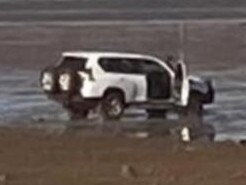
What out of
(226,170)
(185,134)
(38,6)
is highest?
(226,170)

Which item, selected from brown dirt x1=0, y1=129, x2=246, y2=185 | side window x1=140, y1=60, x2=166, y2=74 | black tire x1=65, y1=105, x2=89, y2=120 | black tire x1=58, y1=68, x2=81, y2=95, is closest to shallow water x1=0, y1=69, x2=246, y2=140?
black tire x1=65, y1=105, x2=89, y2=120

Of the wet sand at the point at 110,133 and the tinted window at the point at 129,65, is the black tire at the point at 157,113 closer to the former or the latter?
the wet sand at the point at 110,133

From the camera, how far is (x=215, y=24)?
1336 inches

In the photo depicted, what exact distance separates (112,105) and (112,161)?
9.03 meters

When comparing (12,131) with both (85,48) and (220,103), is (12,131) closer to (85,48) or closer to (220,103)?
(220,103)

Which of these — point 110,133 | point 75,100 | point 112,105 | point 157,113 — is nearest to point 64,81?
point 75,100

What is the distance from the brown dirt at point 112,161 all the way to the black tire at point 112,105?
21.0 ft

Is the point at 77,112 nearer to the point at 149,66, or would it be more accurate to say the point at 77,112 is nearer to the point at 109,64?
the point at 109,64

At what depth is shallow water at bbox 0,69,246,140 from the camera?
59.8 ft

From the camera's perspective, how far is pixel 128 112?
20.2 meters

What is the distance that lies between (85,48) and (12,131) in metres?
16.0

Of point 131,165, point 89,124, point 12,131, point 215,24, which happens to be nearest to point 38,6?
point 215,24

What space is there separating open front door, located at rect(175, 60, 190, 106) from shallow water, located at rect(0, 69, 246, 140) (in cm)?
48

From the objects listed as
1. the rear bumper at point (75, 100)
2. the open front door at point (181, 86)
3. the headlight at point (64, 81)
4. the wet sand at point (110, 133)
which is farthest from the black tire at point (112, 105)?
the open front door at point (181, 86)
